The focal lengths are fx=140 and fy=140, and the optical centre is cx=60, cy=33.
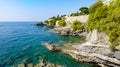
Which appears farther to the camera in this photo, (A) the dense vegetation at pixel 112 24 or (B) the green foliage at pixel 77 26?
(B) the green foliage at pixel 77 26

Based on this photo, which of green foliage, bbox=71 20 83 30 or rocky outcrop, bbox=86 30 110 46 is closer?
rocky outcrop, bbox=86 30 110 46

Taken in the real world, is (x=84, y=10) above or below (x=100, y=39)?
above

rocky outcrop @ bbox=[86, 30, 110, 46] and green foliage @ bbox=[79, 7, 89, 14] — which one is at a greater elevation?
green foliage @ bbox=[79, 7, 89, 14]

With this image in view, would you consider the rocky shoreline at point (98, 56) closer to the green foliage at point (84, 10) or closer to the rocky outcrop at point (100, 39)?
the rocky outcrop at point (100, 39)

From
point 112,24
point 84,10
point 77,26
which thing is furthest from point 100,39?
point 84,10

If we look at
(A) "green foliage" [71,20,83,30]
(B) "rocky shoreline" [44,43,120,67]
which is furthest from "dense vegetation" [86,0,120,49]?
(A) "green foliage" [71,20,83,30]

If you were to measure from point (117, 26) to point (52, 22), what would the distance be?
268 ft

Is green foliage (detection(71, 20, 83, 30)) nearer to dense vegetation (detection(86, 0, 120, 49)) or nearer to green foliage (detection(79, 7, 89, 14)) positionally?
dense vegetation (detection(86, 0, 120, 49))

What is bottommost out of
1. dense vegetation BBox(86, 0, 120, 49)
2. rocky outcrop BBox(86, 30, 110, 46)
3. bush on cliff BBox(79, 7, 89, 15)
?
rocky outcrop BBox(86, 30, 110, 46)

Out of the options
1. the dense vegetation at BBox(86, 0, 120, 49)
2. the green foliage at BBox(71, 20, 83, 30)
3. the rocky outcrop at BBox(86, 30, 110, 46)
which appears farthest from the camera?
the green foliage at BBox(71, 20, 83, 30)

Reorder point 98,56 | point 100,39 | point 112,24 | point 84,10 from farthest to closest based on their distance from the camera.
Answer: point 84,10 → point 100,39 → point 98,56 → point 112,24

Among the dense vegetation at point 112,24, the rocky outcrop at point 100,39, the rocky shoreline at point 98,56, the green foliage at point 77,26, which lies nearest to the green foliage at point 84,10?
the green foliage at point 77,26

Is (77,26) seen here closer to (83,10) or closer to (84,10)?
(84,10)

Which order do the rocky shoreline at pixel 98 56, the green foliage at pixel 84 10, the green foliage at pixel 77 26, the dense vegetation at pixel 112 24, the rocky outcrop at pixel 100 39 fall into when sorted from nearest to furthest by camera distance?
the rocky shoreline at pixel 98 56
the dense vegetation at pixel 112 24
the rocky outcrop at pixel 100 39
the green foliage at pixel 77 26
the green foliage at pixel 84 10
